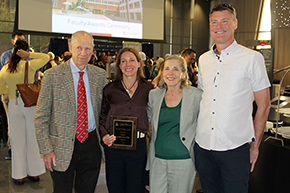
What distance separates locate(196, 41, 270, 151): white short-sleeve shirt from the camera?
5.94 ft

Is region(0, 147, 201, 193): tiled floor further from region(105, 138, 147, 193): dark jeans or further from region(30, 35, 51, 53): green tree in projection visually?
region(30, 35, 51, 53): green tree in projection

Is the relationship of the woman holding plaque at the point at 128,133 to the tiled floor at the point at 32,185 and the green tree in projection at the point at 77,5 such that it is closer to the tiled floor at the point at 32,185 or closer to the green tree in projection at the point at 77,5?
the tiled floor at the point at 32,185

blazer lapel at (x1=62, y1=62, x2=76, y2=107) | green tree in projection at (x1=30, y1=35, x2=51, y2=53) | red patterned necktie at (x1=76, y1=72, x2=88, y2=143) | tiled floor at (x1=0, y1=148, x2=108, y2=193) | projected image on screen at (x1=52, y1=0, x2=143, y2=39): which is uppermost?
projected image on screen at (x1=52, y1=0, x2=143, y2=39)

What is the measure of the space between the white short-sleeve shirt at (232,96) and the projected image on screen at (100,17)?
8.78 meters

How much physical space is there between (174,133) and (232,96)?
570mm

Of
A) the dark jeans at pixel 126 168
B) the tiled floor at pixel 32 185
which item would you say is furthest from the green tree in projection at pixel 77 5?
the dark jeans at pixel 126 168

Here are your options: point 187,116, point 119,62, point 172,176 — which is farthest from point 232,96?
Result: point 119,62

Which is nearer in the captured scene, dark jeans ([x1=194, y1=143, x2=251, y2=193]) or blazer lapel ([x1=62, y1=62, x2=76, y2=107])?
dark jeans ([x1=194, y1=143, x2=251, y2=193])

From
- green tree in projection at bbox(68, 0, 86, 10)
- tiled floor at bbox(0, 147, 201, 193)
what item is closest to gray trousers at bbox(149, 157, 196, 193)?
tiled floor at bbox(0, 147, 201, 193)

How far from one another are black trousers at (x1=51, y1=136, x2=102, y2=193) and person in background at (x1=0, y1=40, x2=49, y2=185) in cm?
162

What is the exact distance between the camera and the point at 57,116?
203 cm

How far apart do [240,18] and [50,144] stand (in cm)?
1392

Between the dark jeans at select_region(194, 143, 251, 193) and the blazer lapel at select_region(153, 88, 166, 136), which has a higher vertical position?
the blazer lapel at select_region(153, 88, 166, 136)

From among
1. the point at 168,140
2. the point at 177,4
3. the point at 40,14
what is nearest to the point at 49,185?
the point at 168,140
